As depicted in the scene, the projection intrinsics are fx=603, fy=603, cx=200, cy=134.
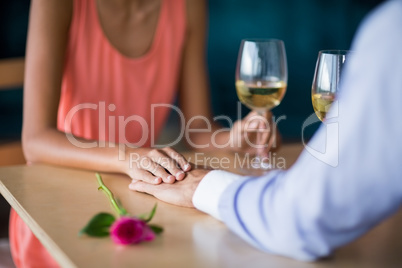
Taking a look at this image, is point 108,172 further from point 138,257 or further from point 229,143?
point 138,257

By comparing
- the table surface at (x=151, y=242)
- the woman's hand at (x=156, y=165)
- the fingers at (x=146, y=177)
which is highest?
the woman's hand at (x=156, y=165)

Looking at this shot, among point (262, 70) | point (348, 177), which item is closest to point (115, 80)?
point (262, 70)

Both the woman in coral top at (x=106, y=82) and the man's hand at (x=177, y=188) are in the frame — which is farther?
the woman in coral top at (x=106, y=82)

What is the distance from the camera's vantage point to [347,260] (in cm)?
82

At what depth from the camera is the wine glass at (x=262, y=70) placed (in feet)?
4.04

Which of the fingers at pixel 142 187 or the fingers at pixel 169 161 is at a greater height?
the fingers at pixel 169 161

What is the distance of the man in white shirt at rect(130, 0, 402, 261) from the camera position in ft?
2.23

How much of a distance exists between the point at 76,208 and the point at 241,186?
30cm

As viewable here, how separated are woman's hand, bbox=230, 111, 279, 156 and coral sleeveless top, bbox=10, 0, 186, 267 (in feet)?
1.45

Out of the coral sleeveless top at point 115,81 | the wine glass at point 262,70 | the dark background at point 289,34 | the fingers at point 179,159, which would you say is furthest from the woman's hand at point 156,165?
the dark background at point 289,34

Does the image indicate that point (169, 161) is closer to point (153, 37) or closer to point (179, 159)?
point (179, 159)

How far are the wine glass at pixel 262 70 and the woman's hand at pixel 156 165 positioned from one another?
224 millimetres

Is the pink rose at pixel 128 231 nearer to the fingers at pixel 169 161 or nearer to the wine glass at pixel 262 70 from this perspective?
the fingers at pixel 169 161

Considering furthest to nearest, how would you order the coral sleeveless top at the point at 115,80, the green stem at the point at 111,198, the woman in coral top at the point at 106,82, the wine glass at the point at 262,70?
the coral sleeveless top at the point at 115,80
the woman in coral top at the point at 106,82
the wine glass at the point at 262,70
the green stem at the point at 111,198
